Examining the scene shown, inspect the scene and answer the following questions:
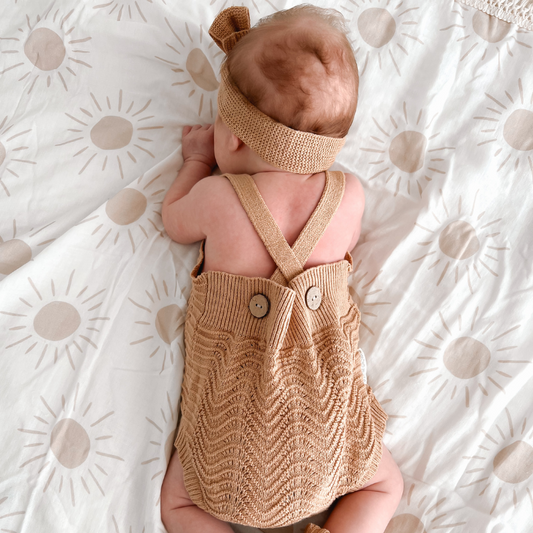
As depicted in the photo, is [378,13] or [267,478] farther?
[378,13]

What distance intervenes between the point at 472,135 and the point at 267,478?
1.06 meters

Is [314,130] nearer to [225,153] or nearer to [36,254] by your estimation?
[225,153]

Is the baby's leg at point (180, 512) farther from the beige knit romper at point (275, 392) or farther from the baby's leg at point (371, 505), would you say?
the baby's leg at point (371, 505)

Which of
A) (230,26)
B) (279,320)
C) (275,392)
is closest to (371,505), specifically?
(275,392)

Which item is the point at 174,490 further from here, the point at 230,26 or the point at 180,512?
the point at 230,26

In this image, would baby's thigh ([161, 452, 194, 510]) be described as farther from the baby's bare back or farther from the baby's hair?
the baby's hair

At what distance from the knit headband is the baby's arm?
6.6 inches

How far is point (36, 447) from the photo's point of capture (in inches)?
44.5

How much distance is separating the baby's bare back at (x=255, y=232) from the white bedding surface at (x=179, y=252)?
0.20 m

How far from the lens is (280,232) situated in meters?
1.12

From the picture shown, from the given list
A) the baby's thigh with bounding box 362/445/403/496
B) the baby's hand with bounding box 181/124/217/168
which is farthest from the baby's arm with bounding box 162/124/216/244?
the baby's thigh with bounding box 362/445/403/496

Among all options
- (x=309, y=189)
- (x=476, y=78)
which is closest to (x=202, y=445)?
(x=309, y=189)

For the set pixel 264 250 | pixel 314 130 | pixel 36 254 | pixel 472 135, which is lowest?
pixel 36 254

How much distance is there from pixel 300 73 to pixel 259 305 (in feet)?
1.69
